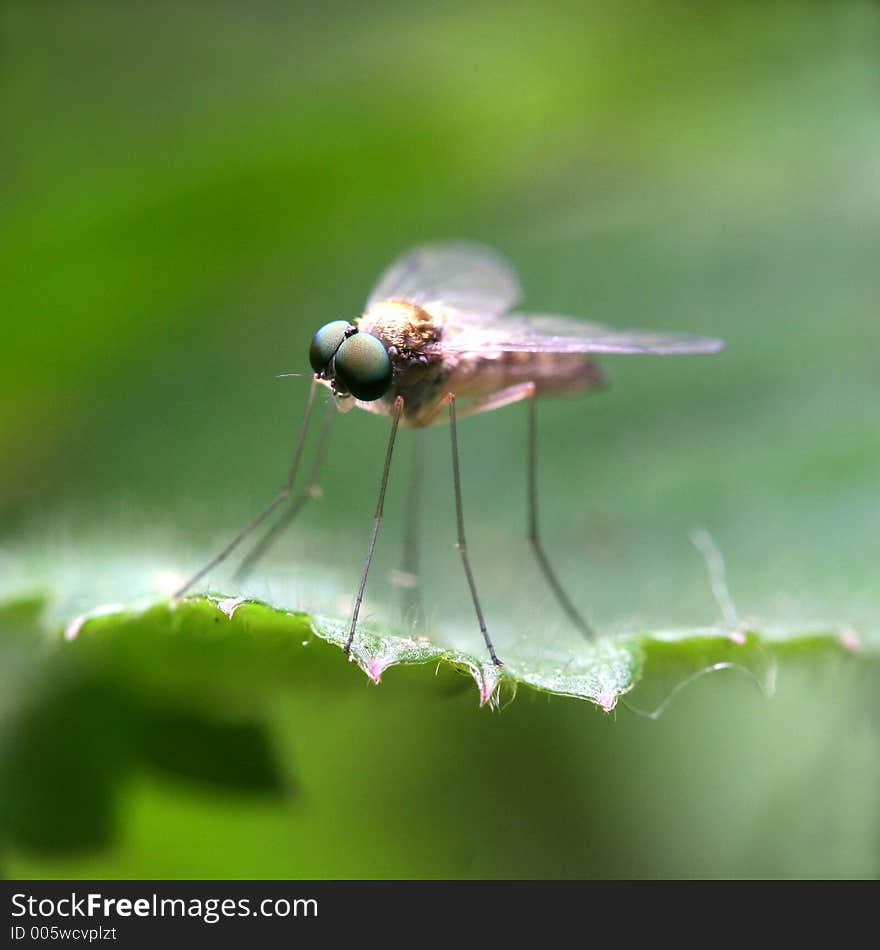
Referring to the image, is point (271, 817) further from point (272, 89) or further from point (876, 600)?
point (272, 89)

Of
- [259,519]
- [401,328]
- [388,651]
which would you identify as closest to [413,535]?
[259,519]

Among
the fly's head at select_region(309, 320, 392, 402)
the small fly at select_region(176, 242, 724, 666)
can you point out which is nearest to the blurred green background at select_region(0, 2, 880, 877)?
the small fly at select_region(176, 242, 724, 666)

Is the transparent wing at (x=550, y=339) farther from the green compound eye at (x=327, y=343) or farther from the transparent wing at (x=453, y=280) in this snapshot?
the green compound eye at (x=327, y=343)

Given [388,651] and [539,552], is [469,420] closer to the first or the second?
[539,552]

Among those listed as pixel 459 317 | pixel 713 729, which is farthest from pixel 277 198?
pixel 713 729

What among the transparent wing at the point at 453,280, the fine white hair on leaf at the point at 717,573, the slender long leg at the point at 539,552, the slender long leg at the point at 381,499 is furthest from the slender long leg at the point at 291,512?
the fine white hair on leaf at the point at 717,573

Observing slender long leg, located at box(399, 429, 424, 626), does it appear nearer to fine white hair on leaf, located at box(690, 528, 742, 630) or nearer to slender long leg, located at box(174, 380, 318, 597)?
slender long leg, located at box(174, 380, 318, 597)

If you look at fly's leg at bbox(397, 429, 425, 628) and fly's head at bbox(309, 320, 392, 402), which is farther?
fly's leg at bbox(397, 429, 425, 628)
